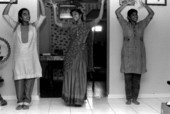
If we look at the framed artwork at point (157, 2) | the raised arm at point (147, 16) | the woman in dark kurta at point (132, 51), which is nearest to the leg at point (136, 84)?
the woman in dark kurta at point (132, 51)

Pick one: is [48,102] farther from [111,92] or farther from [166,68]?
[166,68]

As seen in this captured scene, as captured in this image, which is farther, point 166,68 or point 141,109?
point 166,68

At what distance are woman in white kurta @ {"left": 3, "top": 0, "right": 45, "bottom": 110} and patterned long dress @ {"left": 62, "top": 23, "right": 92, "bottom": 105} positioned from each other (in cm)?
50

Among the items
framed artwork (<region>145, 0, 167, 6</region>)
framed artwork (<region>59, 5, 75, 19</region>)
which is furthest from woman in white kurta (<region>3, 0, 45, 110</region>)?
framed artwork (<region>59, 5, 75, 19</region>)

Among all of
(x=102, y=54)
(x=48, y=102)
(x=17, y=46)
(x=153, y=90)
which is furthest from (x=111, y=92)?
(x=102, y=54)

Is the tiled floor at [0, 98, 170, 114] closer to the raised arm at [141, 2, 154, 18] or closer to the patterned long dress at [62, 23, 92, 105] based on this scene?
the patterned long dress at [62, 23, 92, 105]

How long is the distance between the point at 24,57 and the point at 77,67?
827mm

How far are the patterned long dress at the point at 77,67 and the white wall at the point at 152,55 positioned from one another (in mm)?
Answer: 784

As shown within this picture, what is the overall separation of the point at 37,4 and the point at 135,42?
1775mm

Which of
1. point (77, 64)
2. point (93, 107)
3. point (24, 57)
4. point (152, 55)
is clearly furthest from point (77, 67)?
point (152, 55)

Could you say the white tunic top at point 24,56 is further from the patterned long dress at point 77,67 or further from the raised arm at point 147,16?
the raised arm at point 147,16

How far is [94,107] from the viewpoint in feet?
16.1

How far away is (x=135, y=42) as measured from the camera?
521 centimetres

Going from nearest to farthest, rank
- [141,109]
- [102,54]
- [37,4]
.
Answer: [141,109] < [37,4] < [102,54]
